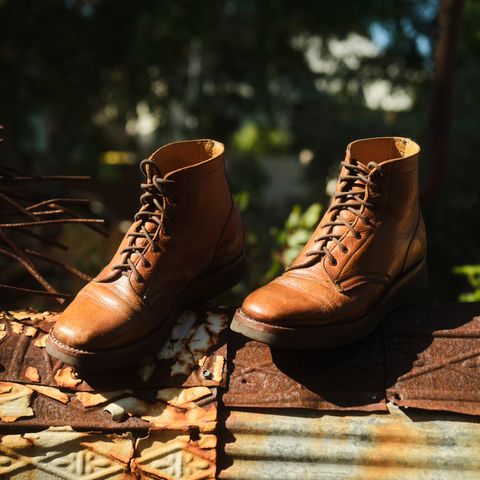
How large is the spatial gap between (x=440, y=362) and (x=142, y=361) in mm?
885

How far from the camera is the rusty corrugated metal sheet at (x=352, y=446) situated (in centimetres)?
171

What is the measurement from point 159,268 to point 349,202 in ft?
2.03

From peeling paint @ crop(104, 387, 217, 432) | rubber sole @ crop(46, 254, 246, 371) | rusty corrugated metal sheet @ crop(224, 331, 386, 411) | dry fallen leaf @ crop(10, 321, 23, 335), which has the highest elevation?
rubber sole @ crop(46, 254, 246, 371)

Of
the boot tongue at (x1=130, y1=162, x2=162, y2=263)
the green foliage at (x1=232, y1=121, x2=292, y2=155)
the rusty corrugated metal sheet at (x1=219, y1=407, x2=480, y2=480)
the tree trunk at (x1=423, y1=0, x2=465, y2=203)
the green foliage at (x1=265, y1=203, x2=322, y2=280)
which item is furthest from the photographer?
the green foliage at (x1=232, y1=121, x2=292, y2=155)

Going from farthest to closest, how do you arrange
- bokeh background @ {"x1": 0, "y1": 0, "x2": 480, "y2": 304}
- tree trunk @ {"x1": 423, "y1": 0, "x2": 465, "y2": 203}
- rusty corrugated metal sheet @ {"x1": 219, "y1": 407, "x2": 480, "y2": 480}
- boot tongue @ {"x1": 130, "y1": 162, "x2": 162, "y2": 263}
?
bokeh background @ {"x1": 0, "y1": 0, "x2": 480, "y2": 304}, tree trunk @ {"x1": 423, "y1": 0, "x2": 465, "y2": 203}, boot tongue @ {"x1": 130, "y1": 162, "x2": 162, "y2": 263}, rusty corrugated metal sheet @ {"x1": 219, "y1": 407, "x2": 480, "y2": 480}

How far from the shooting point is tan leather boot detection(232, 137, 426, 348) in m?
1.74

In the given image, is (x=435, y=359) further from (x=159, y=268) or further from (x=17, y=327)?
(x=17, y=327)

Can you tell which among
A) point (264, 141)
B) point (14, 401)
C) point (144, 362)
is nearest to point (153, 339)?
point (144, 362)

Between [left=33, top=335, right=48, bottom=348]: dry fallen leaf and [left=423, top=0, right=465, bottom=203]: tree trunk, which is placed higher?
[left=423, top=0, right=465, bottom=203]: tree trunk

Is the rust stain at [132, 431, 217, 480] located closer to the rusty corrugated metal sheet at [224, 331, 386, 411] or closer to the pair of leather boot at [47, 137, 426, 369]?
the rusty corrugated metal sheet at [224, 331, 386, 411]

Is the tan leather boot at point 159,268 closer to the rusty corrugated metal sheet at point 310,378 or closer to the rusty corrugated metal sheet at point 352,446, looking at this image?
the rusty corrugated metal sheet at point 310,378

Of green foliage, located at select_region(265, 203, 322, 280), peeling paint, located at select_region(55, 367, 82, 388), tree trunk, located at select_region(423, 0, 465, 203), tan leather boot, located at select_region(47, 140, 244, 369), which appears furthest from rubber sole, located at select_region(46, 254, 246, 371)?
tree trunk, located at select_region(423, 0, 465, 203)

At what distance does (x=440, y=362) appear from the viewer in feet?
5.92

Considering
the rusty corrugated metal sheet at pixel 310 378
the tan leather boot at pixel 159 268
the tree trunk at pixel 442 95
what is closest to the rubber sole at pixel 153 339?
the tan leather boot at pixel 159 268
